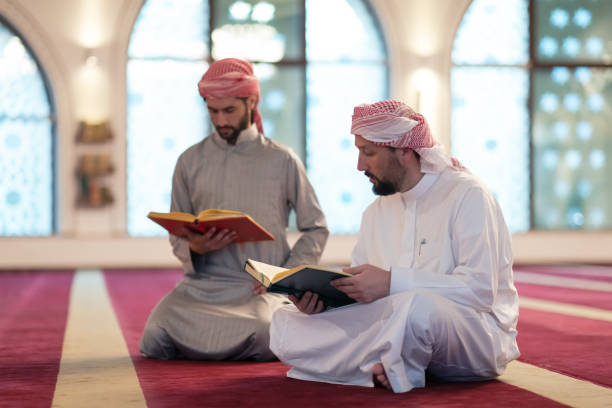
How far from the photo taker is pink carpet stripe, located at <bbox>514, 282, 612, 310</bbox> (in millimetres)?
5719

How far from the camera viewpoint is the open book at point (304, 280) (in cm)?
253

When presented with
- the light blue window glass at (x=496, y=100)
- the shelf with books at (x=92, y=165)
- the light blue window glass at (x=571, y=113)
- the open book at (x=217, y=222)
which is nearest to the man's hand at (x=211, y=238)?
the open book at (x=217, y=222)

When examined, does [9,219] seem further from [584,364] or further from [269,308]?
[584,364]

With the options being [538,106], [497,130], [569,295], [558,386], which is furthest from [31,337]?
[538,106]

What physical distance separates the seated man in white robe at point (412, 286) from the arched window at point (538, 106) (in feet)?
25.9

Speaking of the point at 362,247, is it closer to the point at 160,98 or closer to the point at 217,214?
the point at 217,214

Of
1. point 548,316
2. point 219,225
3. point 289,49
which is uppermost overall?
point 289,49

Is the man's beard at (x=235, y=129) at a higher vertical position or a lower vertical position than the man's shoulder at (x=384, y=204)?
higher

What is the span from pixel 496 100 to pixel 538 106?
0.50 metres

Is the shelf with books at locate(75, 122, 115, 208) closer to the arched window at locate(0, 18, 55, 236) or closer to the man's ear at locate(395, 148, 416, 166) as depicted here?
the arched window at locate(0, 18, 55, 236)

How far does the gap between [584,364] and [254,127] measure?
1.57 m

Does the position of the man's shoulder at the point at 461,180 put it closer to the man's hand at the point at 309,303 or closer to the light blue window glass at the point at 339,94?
the man's hand at the point at 309,303

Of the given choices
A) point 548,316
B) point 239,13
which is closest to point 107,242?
point 239,13

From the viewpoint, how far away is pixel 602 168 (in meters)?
10.9
